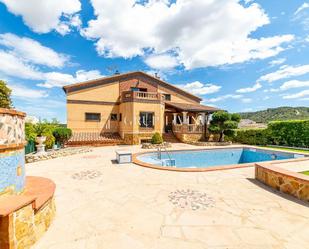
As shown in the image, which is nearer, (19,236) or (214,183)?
(19,236)

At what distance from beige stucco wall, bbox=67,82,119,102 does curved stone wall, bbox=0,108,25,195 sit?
61.2 feet

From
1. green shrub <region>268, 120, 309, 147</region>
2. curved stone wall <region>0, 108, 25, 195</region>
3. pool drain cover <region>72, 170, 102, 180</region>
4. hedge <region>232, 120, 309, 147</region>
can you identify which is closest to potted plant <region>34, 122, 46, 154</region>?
pool drain cover <region>72, 170, 102, 180</region>

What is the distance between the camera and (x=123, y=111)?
21.7 m

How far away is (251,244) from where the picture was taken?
10.6ft

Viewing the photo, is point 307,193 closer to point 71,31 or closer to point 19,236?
point 19,236

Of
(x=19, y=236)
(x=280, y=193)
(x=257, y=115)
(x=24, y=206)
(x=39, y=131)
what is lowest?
(x=280, y=193)

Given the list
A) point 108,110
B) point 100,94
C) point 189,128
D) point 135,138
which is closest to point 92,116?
point 108,110

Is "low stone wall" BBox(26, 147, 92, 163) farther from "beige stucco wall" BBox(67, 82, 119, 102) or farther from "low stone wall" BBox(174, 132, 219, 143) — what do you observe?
"low stone wall" BBox(174, 132, 219, 143)

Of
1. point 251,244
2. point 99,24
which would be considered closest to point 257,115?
point 99,24

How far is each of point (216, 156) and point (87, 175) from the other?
12.9m

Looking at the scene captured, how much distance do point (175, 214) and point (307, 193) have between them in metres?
4.49

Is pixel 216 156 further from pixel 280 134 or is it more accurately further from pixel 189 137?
pixel 280 134

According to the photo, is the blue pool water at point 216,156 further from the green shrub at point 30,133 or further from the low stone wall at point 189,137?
the green shrub at point 30,133

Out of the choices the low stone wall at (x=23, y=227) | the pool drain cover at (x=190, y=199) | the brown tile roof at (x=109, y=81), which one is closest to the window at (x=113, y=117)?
the brown tile roof at (x=109, y=81)
